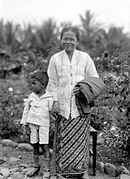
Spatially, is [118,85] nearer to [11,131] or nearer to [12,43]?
[11,131]

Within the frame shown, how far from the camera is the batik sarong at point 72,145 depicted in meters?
4.04

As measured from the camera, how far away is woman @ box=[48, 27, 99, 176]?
13.0 feet

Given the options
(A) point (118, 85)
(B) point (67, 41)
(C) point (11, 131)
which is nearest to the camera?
(B) point (67, 41)

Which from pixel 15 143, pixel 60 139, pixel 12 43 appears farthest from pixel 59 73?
pixel 12 43

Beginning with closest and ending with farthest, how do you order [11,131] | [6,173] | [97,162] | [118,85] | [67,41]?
[67,41], [6,173], [97,162], [118,85], [11,131]

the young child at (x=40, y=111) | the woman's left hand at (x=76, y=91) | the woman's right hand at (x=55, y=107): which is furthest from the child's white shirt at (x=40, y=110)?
the woman's left hand at (x=76, y=91)

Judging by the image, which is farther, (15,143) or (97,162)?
(15,143)

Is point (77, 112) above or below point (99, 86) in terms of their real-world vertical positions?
below

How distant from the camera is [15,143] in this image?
18.0ft

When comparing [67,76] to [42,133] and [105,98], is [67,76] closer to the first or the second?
[42,133]

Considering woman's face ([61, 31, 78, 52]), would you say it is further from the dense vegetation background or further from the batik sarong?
the dense vegetation background

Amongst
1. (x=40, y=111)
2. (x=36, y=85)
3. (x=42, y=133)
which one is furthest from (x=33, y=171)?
(x=36, y=85)

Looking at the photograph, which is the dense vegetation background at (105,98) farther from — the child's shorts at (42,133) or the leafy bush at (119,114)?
the child's shorts at (42,133)

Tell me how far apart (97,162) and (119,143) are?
0.37 meters
